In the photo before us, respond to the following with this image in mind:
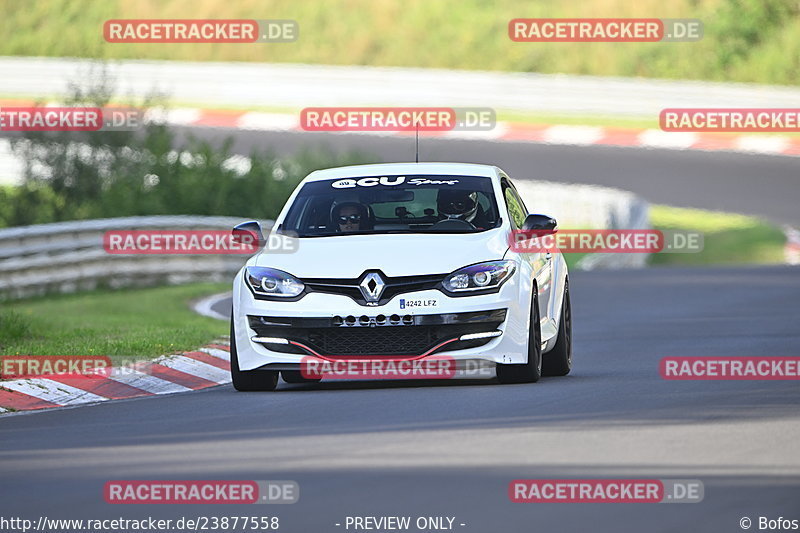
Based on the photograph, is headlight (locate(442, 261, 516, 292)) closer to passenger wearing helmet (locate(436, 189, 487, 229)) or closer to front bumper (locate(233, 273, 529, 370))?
front bumper (locate(233, 273, 529, 370))

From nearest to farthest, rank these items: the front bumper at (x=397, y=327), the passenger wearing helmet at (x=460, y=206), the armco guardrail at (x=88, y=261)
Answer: the front bumper at (x=397, y=327)
the passenger wearing helmet at (x=460, y=206)
the armco guardrail at (x=88, y=261)

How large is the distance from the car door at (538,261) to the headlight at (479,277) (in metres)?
0.35

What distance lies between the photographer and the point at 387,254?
11523mm

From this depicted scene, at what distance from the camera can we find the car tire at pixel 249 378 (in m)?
11.8

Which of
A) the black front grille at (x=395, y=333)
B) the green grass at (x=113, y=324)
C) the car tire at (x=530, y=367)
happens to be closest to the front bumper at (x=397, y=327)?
the black front grille at (x=395, y=333)

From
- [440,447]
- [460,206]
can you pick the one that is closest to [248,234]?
[460,206]

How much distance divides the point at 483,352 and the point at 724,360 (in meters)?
3.04

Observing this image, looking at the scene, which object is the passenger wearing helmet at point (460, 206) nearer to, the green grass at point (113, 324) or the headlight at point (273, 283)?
the headlight at point (273, 283)

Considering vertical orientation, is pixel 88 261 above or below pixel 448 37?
below

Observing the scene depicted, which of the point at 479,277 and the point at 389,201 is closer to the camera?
the point at 479,277

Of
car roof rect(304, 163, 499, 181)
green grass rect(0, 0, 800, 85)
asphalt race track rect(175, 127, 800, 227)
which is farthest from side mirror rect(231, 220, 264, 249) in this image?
green grass rect(0, 0, 800, 85)

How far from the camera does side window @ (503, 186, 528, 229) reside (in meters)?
12.7

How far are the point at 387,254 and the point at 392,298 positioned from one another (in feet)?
1.13

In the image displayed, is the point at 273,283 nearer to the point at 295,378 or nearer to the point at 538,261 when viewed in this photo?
the point at 295,378
